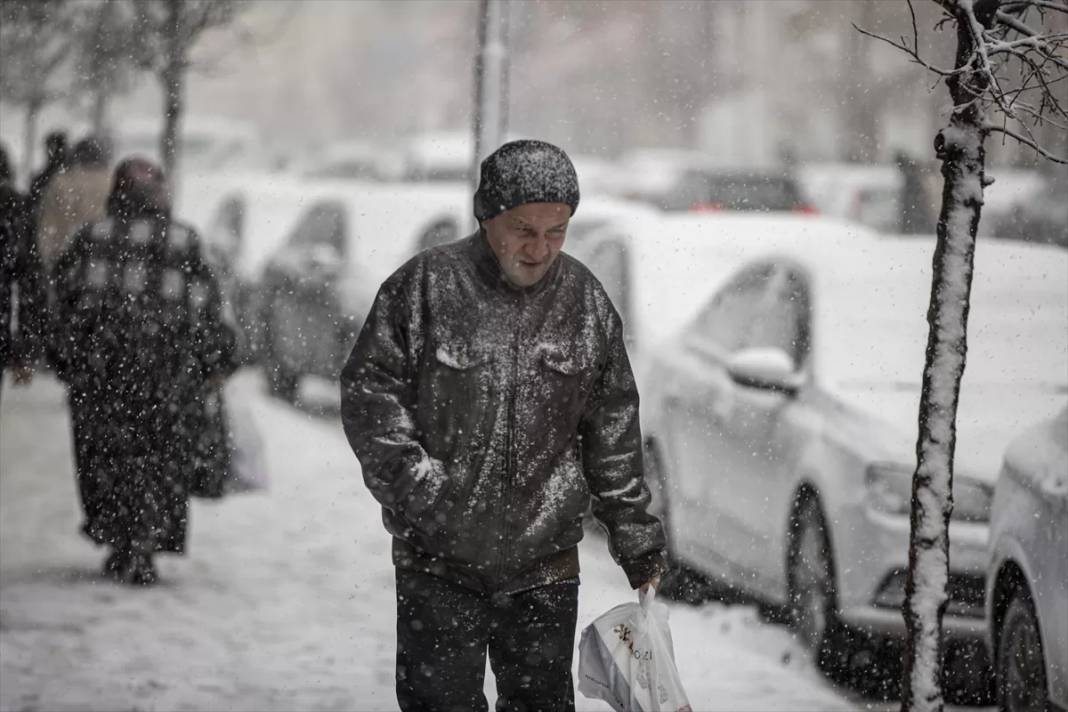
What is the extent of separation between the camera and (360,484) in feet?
34.1

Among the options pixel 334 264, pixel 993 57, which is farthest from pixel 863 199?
pixel 993 57

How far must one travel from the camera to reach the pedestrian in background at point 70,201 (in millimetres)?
9945

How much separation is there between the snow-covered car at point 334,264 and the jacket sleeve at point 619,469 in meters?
7.20

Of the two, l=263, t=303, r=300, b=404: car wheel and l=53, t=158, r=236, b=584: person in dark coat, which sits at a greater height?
l=53, t=158, r=236, b=584: person in dark coat

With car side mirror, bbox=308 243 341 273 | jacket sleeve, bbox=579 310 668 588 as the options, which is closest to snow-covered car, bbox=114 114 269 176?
car side mirror, bbox=308 243 341 273

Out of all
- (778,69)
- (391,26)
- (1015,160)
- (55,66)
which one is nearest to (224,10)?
(55,66)

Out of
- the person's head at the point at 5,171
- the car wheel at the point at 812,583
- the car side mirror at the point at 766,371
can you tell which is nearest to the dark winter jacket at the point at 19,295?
the person's head at the point at 5,171

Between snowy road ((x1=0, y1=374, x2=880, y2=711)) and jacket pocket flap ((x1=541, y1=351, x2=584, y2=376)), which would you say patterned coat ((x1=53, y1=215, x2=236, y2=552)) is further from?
jacket pocket flap ((x1=541, y1=351, x2=584, y2=376))

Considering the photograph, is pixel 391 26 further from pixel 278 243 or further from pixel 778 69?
pixel 278 243

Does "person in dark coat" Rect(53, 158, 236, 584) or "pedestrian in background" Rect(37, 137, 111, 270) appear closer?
"person in dark coat" Rect(53, 158, 236, 584)

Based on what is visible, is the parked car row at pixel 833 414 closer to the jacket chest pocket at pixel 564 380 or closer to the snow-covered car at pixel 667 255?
the snow-covered car at pixel 667 255

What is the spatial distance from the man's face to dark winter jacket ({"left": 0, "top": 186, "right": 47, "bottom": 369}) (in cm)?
439

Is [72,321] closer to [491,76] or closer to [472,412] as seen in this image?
[491,76]

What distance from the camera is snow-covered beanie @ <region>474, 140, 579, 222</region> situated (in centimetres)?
409
